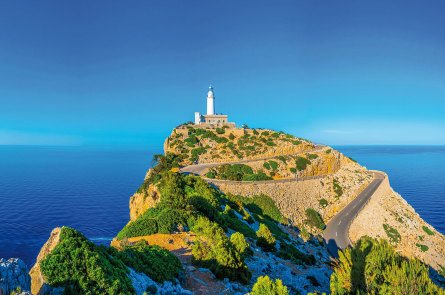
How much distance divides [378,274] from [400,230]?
4108cm

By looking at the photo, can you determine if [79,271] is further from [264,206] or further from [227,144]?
[227,144]

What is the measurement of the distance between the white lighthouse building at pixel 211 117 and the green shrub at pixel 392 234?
44.5 meters

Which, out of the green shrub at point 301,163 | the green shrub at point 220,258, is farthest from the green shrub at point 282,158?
the green shrub at point 220,258

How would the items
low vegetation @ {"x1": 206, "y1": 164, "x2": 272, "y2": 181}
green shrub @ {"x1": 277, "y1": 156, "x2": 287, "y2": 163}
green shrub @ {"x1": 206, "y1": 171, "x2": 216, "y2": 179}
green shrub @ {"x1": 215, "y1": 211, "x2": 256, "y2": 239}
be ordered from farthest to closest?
green shrub @ {"x1": 277, "y1": 156, "x2": 287, "y2": 163}
low vegetation @ {"x1": 206, "y1": 164, "x2": 272, "y2": 181}
green shrub @ {"x1": 206, "y1": 171, "x2": 216, "y2": 179}
green shrub @ {"x1": 215, "y1": 211, "x2": 256, "y2": 239}

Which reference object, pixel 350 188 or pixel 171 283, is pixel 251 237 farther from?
pixel 350 188

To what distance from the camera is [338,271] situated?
598 inches

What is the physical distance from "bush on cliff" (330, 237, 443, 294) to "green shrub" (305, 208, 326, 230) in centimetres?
3122

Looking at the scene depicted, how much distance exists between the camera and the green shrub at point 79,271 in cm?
913

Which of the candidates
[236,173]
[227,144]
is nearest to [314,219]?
[236,173]

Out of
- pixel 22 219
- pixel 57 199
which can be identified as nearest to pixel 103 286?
pixel 22 219

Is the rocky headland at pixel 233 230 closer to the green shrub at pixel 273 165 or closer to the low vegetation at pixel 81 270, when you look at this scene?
the low vegetation at pixel 81 270

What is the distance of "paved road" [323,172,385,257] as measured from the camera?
134 ft

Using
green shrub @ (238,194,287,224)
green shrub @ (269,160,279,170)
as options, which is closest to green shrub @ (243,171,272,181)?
green shrub @ (269,160,279,170)

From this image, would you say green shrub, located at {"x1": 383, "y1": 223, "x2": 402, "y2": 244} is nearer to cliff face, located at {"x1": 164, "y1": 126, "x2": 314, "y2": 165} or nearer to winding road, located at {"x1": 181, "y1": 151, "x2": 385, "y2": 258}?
winding road, located at {"x1": 181, "y1": 151, "x2": 385, "y2": 258}
